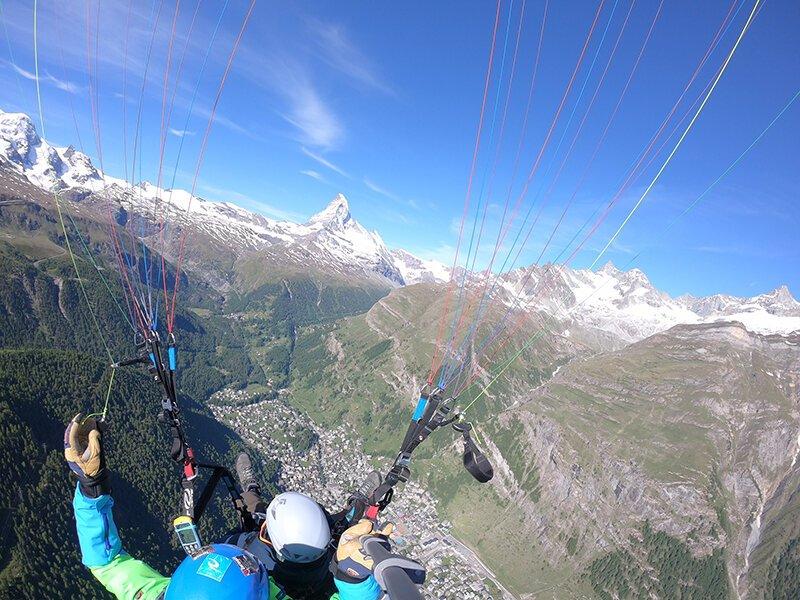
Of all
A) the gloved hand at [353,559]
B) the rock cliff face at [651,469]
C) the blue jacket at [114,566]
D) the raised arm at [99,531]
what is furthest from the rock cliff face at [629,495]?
the raised arm at [99,531]

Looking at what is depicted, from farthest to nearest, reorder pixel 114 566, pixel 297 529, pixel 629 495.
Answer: pixel 629 495
pixel 297 529
pixel 114 566

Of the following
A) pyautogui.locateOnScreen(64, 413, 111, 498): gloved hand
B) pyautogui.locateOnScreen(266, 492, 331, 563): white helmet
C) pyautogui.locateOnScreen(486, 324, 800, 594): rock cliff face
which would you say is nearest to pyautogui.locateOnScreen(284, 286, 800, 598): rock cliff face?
pyautogui.locateOnScreen(486, 324, 800, 594): rock cliff face

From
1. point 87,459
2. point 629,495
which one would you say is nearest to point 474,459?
point 87,459

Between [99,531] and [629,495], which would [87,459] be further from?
[629,495]

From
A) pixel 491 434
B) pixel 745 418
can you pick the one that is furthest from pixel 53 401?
pixel 745 418

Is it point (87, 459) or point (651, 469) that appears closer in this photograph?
point (87, 459)

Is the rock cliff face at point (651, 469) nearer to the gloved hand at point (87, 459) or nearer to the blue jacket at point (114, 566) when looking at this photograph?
the blue jacket at point (114, 566)
